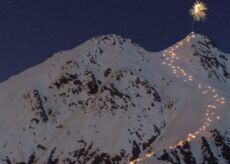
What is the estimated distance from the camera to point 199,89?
154000 millimetres

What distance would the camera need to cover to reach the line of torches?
12307cm

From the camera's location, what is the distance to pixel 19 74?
554ft

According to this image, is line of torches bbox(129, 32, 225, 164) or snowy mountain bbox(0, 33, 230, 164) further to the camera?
snowy mountain bbox(0, 33, 230, 164)

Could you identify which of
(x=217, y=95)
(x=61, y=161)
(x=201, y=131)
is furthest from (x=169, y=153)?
(x=217, y=95)

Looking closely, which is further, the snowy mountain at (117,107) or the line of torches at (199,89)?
the snowy mountain at (117,107)

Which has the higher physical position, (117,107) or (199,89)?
(199,89)

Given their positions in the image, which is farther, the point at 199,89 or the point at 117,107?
the point at 199,89

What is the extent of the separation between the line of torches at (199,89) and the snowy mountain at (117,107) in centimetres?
21

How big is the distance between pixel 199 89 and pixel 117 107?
68.3 ft

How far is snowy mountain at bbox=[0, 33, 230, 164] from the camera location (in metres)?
129

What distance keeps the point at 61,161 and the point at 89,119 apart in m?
13.5

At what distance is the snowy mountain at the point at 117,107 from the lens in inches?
5079

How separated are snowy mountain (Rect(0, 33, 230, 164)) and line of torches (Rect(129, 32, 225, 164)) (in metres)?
0.21

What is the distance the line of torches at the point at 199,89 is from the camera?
12307 centimetres
